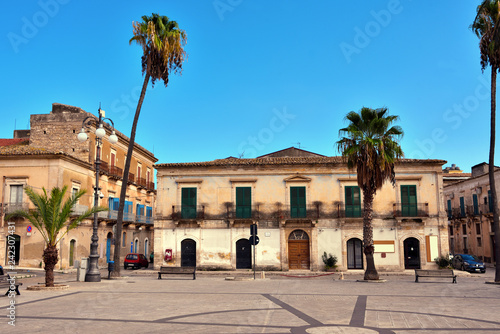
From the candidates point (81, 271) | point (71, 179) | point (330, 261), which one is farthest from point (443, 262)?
point (71, 179)

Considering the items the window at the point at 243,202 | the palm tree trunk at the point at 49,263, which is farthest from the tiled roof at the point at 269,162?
the palm tree trunk at the point at 49,263

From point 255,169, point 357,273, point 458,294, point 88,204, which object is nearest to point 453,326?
point 458,294

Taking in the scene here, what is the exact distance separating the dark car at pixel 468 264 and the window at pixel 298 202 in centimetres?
1165

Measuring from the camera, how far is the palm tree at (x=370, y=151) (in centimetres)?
2319

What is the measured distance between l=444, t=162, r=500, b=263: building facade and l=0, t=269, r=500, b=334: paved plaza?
27908 mm

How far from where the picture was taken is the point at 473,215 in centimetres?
4438

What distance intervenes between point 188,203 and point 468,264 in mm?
19655

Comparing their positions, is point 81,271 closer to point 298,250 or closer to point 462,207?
point 298,250

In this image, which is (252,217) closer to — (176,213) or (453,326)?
(176,213)

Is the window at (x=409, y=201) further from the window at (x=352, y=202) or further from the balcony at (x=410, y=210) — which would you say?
the window at (x=352, y=202)

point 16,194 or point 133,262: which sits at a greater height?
point 16,194

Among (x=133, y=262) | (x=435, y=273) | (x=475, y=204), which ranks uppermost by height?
(x=475, y=204)

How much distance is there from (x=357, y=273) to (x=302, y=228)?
4640 mm

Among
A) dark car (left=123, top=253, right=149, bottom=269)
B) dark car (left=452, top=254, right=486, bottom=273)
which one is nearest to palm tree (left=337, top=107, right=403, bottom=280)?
dark car (left=452, top=254, right=486, bottom=273)
